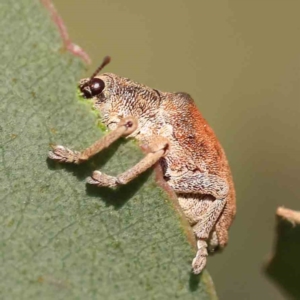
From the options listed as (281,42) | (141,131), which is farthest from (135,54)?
(141,131)

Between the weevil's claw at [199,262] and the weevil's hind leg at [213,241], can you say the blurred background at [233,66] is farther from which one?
the weevil's claw at [199,262]

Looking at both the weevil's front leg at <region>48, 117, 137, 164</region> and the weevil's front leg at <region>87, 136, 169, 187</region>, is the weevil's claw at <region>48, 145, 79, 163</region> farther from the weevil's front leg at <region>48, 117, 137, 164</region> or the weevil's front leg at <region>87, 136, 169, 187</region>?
the weevil's front leg at <region>87, 136, 169, 187</region>

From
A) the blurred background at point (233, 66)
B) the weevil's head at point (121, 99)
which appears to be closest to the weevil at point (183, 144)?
the weevil's head at point (121, 99)

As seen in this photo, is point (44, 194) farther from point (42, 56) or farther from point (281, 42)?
point (281, 42)

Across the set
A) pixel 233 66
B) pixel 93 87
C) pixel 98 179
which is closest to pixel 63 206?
pixel 98 179

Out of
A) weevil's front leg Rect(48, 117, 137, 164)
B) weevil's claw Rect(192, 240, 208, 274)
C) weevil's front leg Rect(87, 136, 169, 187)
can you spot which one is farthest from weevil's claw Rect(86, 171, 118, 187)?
weevil's claw Rect(192, 240, 208, 274)

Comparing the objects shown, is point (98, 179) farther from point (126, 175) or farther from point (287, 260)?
point (287, 260)
